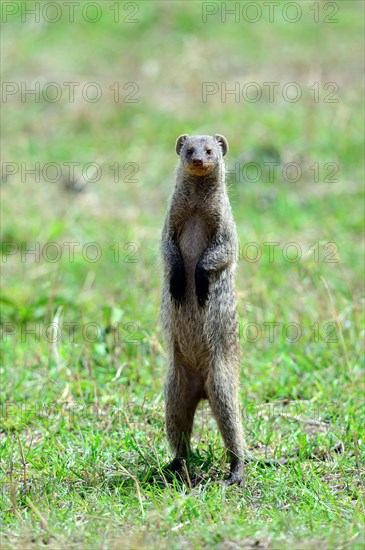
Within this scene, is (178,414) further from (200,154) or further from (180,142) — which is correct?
(180,142)

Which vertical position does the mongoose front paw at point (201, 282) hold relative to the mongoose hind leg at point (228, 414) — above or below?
above

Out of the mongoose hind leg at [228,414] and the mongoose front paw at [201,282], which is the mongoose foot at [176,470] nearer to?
the mongoose hind leg at [228,414]

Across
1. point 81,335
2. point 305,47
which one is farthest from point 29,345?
point 305,47

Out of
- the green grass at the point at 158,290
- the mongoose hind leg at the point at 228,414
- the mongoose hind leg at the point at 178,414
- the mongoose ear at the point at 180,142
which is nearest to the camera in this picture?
the green grass at the point at 158,290

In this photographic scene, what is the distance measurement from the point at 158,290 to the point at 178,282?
7.69ft

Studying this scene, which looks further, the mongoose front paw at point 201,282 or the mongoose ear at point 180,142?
the mongoose ear at point 180,142

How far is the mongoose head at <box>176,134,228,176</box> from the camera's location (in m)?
4.38

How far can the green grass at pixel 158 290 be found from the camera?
3.96 metres

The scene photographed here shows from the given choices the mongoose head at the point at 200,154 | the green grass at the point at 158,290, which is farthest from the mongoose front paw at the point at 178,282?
the mongoose head at the point at 200,154

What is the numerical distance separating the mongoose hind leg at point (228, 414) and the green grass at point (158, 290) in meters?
0.10

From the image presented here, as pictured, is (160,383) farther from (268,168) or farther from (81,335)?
(268,168)

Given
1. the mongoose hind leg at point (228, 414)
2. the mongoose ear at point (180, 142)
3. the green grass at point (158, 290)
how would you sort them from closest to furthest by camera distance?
the green grass at point (158, 290) → the mongoose hind leg at point (228, 414) → the mongoose ear at point (180, 142)

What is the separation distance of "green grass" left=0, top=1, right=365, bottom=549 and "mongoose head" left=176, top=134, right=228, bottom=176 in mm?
610

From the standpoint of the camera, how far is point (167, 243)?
4.51 m
